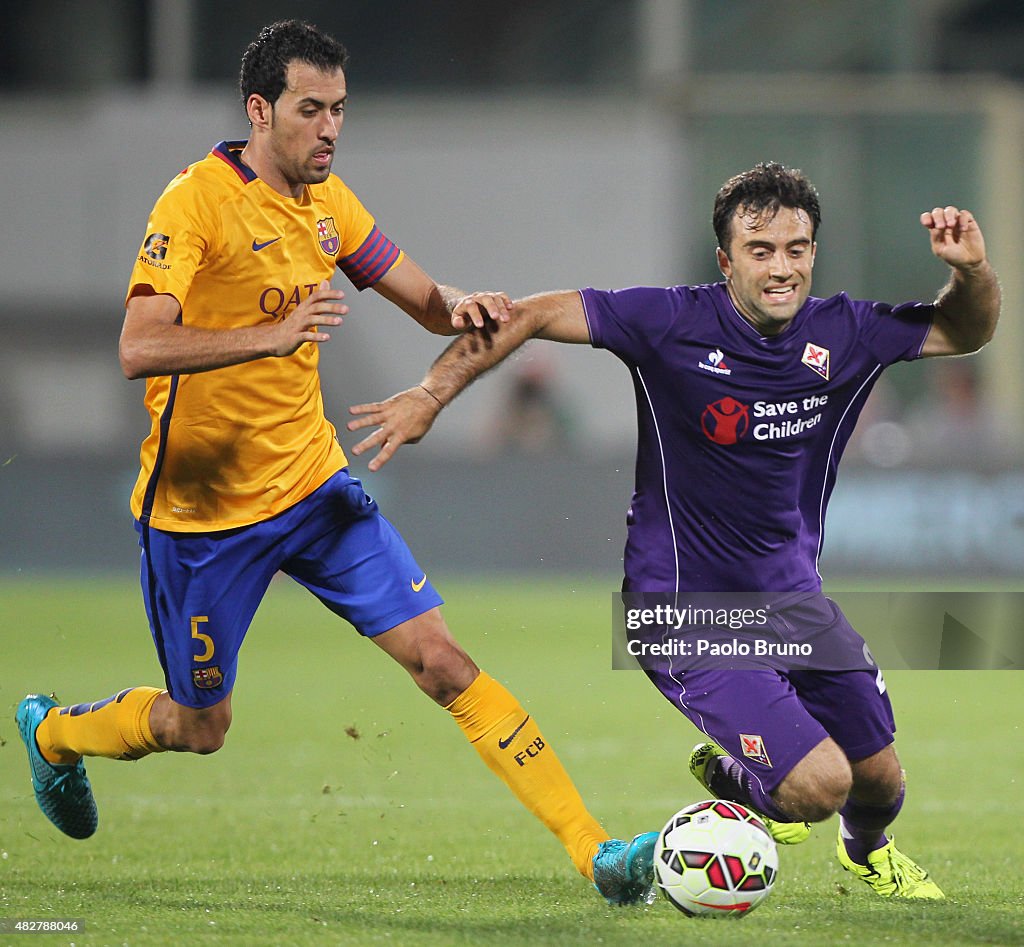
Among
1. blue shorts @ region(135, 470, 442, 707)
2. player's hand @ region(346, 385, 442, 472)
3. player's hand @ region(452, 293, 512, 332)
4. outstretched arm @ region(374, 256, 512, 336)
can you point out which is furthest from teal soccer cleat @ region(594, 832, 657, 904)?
outstretched arm @ region(374, 256, 512, 336)

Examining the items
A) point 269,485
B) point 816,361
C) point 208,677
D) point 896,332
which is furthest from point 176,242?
point 896,332

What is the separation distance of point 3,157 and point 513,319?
A: 57.0ft

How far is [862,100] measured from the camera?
20.4 meters

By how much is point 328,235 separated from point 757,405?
4.61 feet

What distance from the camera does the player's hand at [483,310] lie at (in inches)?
→ 180

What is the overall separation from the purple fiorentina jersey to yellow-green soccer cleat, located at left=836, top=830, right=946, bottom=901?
35.8 inches

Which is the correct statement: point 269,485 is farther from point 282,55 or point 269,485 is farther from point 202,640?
point 282,55

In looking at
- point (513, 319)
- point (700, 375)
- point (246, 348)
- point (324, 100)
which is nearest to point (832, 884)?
Answer: point (700, 375)

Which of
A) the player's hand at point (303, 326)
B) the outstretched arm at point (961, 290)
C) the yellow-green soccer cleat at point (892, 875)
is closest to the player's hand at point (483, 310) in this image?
the player's hand at point (303, 326)

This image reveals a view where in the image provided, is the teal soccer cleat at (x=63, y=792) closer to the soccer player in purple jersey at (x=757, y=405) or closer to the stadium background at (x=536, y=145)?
the soccer player in purple jersey at (x=757, y=405)

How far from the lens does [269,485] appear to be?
486 cm

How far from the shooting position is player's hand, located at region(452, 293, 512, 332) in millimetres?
4578

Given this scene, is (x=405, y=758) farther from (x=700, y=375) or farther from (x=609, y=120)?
(x=609, y=120)

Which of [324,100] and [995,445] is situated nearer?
[324,100]
